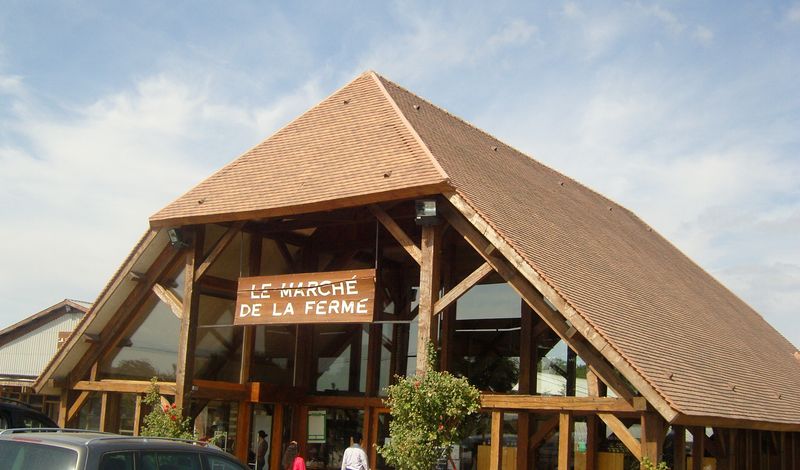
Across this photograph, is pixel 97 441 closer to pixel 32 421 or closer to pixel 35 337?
pixel 32 421

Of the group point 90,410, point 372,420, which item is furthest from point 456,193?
point 90,410

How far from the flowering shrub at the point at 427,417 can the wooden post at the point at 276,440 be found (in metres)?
4.96

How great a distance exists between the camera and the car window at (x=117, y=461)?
Answer: 6852mm

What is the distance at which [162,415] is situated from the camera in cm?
1508

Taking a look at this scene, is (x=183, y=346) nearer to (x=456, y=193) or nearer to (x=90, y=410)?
(x=90, y=410)

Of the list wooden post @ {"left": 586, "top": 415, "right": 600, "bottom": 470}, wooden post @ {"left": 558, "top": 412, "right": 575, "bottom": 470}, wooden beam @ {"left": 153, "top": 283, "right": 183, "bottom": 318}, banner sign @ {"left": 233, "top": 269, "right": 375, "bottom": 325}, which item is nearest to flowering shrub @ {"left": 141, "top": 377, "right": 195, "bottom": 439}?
wooden beam @ {"left": 153, "top": 283, "right": 183, "bottom": 318}

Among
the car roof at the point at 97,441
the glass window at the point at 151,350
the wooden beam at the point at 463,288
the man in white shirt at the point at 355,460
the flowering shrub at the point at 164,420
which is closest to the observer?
the car roof at the point at 97,441

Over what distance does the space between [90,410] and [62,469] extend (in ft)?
40.3

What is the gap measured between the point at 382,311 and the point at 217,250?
3.10 meters

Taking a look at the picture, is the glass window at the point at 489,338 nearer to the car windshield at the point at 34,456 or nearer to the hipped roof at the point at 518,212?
the hipped roof at the point at 518,212

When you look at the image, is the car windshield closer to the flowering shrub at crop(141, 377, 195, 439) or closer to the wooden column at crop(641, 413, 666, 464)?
the wooden column at crop(641, 413, 666, 464)

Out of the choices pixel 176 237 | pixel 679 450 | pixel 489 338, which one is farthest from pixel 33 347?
pixel 679 450

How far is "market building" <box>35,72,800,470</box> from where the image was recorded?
13250 mm

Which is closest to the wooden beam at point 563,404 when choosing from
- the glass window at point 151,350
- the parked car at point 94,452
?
the parked car at point 94,452
